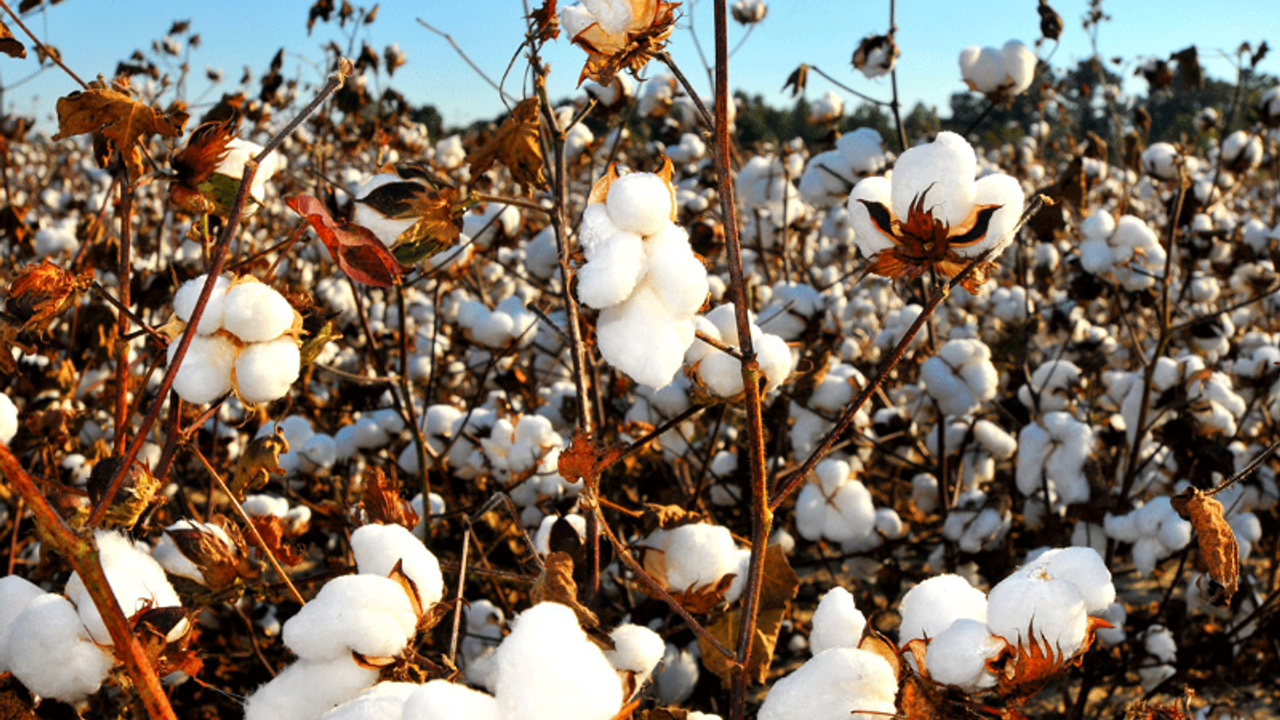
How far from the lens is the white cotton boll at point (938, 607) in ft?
2.36

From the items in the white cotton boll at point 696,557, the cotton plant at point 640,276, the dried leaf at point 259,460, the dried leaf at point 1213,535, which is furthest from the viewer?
the white cotton boll at point 696,557

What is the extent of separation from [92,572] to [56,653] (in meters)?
0.28

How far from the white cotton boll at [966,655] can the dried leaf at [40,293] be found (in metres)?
0.78

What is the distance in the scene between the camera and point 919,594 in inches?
29.3

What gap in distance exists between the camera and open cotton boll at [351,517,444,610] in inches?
30.3

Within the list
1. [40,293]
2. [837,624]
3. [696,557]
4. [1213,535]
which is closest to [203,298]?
[40,293]

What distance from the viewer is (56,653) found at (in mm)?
764

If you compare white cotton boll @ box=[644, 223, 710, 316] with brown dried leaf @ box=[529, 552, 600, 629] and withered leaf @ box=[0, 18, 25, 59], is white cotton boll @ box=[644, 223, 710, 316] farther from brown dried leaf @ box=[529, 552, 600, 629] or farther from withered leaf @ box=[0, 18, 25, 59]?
withered leaf @ box=[0, 18, 25, 59]

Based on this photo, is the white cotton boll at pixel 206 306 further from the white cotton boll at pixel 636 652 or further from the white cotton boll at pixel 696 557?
the white cotton boll at pixel 696 557

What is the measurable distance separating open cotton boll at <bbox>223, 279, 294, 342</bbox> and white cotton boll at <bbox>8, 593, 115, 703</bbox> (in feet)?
0.93

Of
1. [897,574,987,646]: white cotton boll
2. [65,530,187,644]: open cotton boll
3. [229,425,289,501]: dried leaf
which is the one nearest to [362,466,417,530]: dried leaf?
[229,425,289,501]: dried leaf

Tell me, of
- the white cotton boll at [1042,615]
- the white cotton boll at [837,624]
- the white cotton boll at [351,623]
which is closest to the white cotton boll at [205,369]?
the white cotton boll at [351,623]

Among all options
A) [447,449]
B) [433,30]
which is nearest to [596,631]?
[433,30]

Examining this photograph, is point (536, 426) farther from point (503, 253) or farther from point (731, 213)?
point (503, 253)
